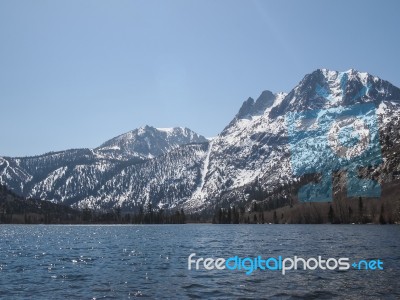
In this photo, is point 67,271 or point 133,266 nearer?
point 67,271

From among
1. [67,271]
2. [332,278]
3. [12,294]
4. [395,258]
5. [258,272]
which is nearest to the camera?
[12,294]

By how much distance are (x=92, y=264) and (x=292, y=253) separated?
36.3 m

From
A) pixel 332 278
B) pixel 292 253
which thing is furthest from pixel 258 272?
pixel 292 253

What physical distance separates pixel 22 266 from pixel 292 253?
46665mm

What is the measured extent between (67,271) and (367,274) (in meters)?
39.9

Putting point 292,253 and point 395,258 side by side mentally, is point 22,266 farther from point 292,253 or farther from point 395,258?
point 395,258


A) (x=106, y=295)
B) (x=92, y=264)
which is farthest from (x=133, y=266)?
(x=106, y=295)

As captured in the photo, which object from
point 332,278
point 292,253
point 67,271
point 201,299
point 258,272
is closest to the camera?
point 201,299

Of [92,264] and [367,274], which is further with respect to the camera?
[92,264]

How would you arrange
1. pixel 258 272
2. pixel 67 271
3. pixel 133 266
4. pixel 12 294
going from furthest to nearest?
pixel 133 266 → pixel 67 271 → pixel 258 272 → pixel 12 294

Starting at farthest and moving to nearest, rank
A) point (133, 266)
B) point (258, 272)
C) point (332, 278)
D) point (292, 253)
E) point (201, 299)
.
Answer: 1. point (292, 253)
2. point (133, 266)
3. point (258, 272)
4. point (332, 278)
5. point (201, 299)

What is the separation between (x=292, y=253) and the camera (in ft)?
258

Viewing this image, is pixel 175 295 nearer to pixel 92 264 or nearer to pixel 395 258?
pixel 92 264

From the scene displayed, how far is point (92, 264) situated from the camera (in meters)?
66.6
